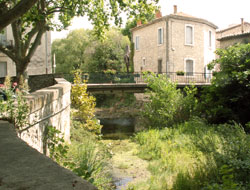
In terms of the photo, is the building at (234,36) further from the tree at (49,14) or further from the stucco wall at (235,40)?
the tree at (49,14)

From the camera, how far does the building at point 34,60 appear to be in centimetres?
2166

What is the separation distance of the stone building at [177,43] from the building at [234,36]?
118 centimetres

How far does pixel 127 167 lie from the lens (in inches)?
362

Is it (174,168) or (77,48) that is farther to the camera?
(77,48)

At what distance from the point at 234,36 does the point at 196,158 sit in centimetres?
2140

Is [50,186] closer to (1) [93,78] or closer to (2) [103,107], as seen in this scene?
(1) [93,78]

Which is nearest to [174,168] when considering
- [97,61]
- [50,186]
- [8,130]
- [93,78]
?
[8,130]

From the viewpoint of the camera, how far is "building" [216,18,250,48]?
85.3ft

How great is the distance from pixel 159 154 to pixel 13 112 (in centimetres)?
698

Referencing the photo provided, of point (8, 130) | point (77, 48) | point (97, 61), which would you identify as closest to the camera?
point (8, 130)

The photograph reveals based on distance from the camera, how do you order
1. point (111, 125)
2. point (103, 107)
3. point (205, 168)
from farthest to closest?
point (103, 107) < point (111, 125) < point (205, 168)

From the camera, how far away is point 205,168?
6.82m

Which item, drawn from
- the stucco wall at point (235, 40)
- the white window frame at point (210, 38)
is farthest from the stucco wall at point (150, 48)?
the stucco wall at point (235, 40)

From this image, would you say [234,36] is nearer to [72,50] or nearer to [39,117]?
[72,50]
